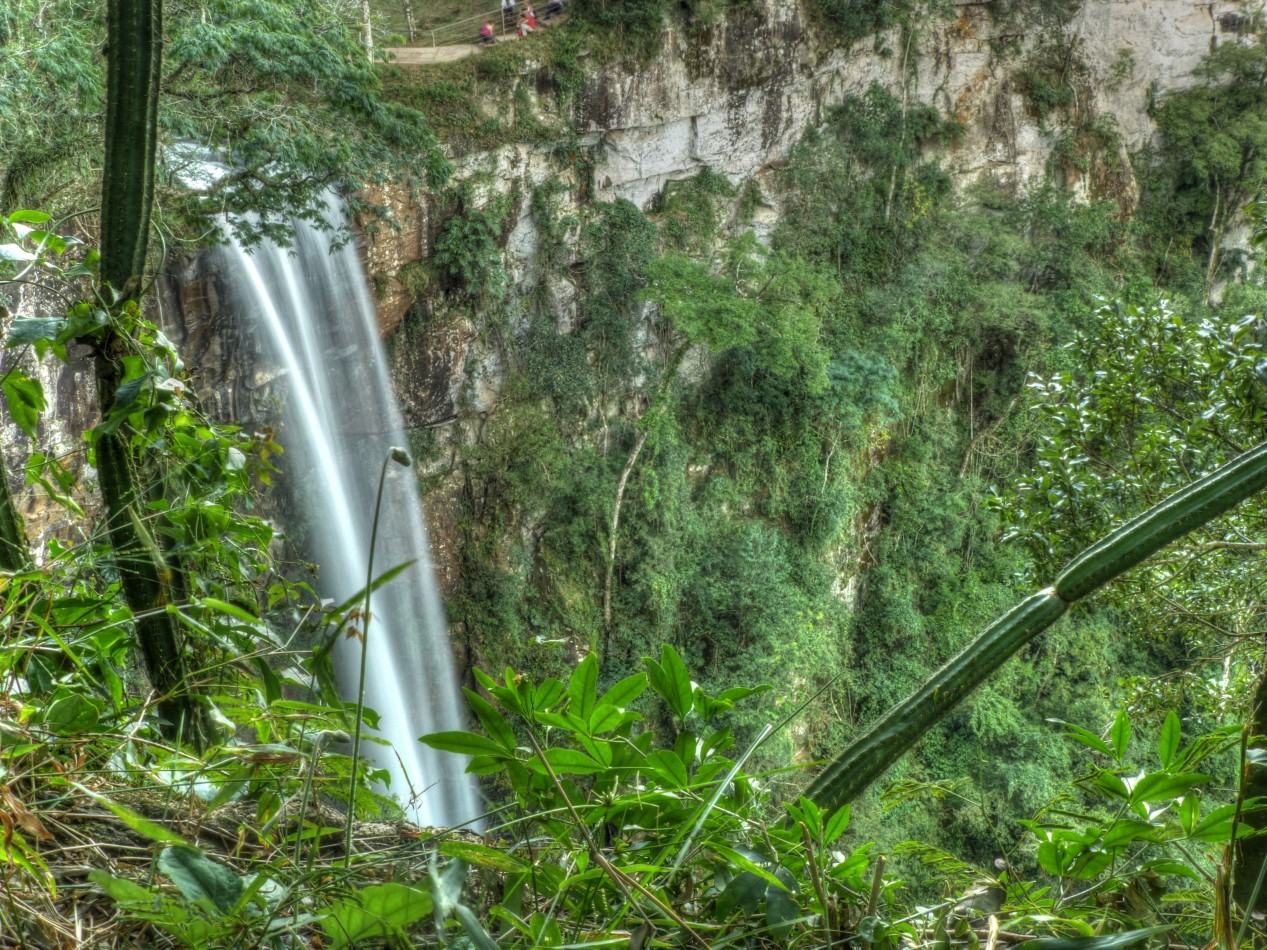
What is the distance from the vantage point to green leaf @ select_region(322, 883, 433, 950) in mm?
323

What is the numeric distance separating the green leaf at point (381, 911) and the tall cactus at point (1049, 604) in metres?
0.18

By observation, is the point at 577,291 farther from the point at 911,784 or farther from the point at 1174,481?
the point at 911,784

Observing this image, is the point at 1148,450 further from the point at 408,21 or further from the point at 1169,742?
the point at 408,21

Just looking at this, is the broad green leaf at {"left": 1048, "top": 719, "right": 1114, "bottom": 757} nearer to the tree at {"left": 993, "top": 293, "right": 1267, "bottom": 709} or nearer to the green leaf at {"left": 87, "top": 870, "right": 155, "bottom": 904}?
the green leaf at {"left": 87, "top": 870, "right": 155, "bottom": 904}

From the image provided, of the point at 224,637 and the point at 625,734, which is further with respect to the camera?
the point at 224,637

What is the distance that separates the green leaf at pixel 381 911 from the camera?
1.06 ft

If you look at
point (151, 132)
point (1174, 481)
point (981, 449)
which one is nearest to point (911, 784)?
point (151, 132)

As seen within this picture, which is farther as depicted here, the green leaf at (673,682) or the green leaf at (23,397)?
the green leaf at (23,397)

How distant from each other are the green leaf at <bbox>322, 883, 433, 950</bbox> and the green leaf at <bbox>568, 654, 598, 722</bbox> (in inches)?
4.1

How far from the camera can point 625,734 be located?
0.50 metres

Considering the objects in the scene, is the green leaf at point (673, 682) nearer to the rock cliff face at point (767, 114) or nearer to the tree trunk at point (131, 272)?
the tree trunk at point (131, 272)

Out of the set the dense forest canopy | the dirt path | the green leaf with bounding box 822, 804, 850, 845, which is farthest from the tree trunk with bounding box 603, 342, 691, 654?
the green leaf with bounding box 822, 804, 850, 845

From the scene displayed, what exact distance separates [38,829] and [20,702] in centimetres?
14

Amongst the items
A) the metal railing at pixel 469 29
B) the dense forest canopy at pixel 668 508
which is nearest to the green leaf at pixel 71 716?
the dense forest canopy at pixel 668 508
